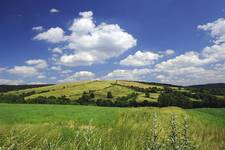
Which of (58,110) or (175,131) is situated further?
(58,110)

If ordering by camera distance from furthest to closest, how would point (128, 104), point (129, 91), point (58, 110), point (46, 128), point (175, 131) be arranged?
point (129, 91)
point (128, 104)
point (58, 110)
point (46, 128)
point (175, 131)

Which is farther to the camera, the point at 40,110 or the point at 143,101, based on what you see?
the point at 143,101

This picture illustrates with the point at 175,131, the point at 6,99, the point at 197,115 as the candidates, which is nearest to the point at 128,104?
the point at 6,99

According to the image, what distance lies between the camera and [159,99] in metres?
117

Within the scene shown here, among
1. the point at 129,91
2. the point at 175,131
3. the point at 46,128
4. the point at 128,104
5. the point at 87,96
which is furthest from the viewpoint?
the point at 129,91

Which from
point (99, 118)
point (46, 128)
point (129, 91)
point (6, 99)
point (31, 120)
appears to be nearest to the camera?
point (46, 128)

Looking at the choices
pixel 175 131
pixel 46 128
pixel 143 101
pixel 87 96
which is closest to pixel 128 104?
pixel 143 101

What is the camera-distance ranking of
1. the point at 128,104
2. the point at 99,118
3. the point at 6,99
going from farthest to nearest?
the point at 128,104
the point at 6,99
the point at 99,118

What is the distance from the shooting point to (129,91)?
13912 cm

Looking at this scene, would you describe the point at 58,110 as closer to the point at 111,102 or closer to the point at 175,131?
the point at 175,131

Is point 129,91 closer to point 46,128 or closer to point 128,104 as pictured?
point 128,104

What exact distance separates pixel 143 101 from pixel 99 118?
248 feet

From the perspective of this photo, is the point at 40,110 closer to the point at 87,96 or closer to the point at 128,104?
the point at 128,104

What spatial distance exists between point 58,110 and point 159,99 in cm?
7521
